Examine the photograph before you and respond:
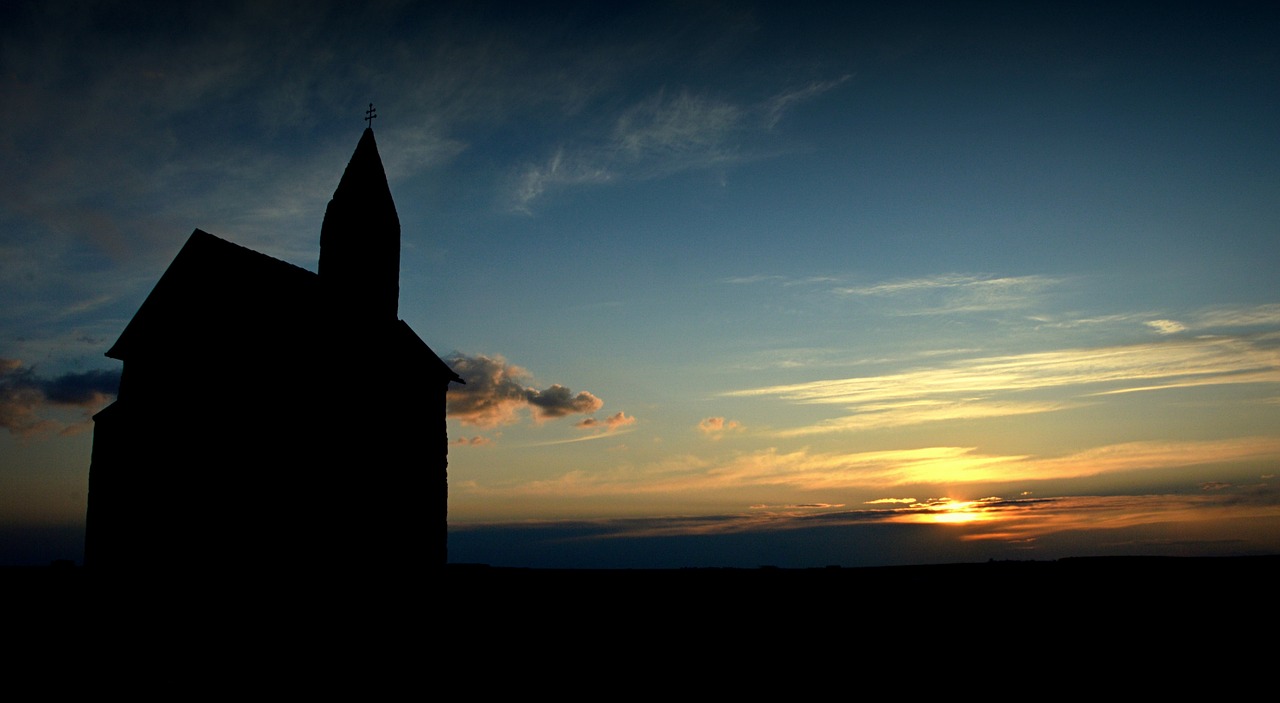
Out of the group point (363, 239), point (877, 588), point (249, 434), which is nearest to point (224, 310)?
point (249, 434)

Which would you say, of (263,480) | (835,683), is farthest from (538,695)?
(263,480)

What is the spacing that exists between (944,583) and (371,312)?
71.7ft

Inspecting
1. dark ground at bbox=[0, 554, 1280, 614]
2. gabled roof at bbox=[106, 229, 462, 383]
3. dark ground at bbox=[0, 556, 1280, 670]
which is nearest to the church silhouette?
A: gabled roof at bbox=[106, 229, 462, 383]

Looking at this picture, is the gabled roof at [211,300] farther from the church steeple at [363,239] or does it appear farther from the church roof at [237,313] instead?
the church steeple at [363,239]

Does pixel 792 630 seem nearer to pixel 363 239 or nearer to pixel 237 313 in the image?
pixel 237 313

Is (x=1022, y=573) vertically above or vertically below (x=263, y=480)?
below

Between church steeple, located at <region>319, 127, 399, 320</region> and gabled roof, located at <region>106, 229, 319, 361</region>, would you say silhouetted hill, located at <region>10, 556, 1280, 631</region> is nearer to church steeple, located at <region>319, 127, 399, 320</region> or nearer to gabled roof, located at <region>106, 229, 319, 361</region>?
gabled roof, located at <region>106, 229, 319, 361</region>

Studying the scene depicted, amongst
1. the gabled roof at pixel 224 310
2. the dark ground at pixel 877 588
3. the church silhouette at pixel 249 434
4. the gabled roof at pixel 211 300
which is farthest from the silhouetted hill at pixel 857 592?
the gabled roof at pixel 211 300

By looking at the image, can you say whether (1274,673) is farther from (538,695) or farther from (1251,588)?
(538,695)

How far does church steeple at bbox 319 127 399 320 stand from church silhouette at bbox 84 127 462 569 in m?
2.35

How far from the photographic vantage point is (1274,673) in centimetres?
686

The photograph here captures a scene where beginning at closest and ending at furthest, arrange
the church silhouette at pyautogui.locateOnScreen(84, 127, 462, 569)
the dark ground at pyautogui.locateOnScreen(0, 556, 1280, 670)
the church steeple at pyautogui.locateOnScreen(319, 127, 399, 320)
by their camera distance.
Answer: the dark ground at pyautogui.locateOnScreen(0, 556, 1280, 670) → the church silhouette at pyautogui.locateOnScreen(84, 127, 462, 569) → the church steeple at pyautogui.locateOnScreen(319, 127, 399, 320)

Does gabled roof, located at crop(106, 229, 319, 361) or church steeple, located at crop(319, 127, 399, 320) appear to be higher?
church steeple, located at crop(319, 127, 399, 320)

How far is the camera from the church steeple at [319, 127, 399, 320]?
26328 mm
